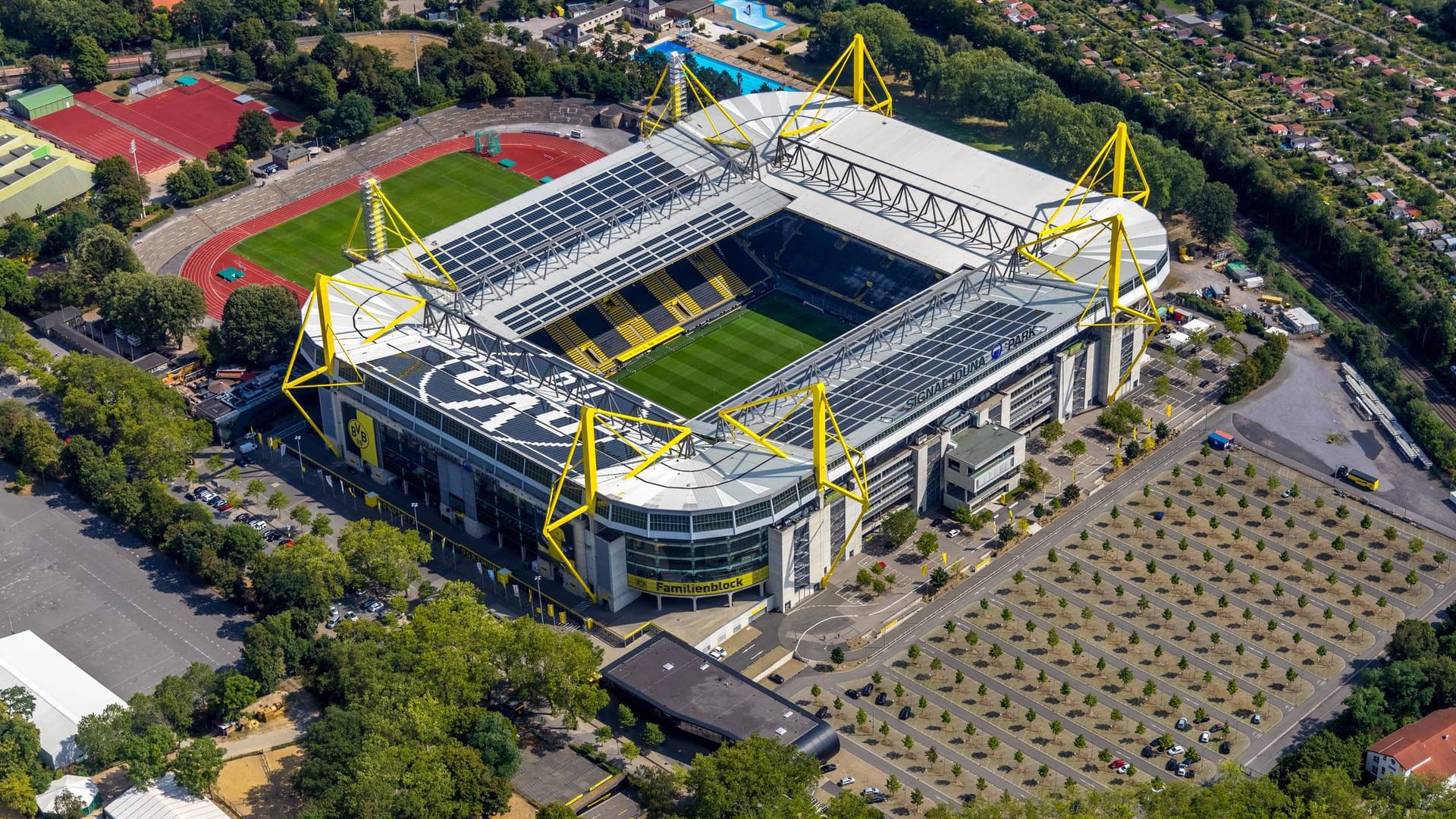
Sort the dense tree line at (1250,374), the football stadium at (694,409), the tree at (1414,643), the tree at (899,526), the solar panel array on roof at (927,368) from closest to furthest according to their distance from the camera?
the tree at (1414,643), the football stadium at (694,409), the tree at (899,526), the solar panel array on roof at (927,368), the dense tree line at (1250,374)

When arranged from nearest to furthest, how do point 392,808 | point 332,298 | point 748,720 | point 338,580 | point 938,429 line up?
point 392,808, point 748,720, point 338,580, point 938,429, point 332,298

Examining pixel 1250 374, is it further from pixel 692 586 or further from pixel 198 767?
pixel 198 767

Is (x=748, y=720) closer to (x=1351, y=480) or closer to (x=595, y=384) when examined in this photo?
(x=595, y=384)

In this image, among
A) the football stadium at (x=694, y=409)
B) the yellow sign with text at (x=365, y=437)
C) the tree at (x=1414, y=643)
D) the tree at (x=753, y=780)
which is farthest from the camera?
the yellow sign with text at (x=365, y=437)

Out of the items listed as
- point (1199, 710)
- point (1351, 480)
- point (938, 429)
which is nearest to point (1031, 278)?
point (938, 429)

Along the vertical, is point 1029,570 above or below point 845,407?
below

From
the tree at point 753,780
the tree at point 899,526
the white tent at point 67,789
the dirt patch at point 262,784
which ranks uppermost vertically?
the tree at point 753,780

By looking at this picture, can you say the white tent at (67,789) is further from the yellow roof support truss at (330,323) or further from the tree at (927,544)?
the tree at (927,544)

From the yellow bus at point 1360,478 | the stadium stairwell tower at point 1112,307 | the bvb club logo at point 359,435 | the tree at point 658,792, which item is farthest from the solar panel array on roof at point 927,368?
the bvb club logo at point 359,435
